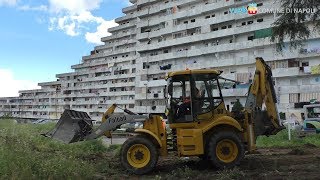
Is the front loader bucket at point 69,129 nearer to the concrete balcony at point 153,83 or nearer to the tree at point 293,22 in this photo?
the tree at point 293,22

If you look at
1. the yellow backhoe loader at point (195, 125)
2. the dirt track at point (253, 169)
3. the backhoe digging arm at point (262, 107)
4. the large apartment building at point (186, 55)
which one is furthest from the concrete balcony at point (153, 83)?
the yellow backhoe loader at point (195, 125)

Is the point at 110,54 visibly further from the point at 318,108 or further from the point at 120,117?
the point at 120,117

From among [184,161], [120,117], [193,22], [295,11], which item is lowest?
[184,161]

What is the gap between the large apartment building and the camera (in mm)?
51344

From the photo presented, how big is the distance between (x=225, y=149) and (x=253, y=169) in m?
1.05

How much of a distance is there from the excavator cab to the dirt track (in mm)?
1709

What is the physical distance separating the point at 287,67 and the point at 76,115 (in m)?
43.5

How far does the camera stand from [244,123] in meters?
12.8

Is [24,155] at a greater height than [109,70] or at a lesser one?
lesser

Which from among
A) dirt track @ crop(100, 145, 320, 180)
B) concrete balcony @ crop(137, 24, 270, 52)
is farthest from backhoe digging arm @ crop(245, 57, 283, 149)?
concrete balcony @ crop(137, 24, 270, 52)

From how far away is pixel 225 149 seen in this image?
12.3m

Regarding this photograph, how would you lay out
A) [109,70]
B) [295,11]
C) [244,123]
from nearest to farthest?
[295,11] → [244,123] → [109,70]

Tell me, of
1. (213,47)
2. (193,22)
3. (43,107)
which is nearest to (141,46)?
(193,22)

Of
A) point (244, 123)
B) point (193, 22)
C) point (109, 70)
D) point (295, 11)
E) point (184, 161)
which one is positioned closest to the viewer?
point (295, 11)
